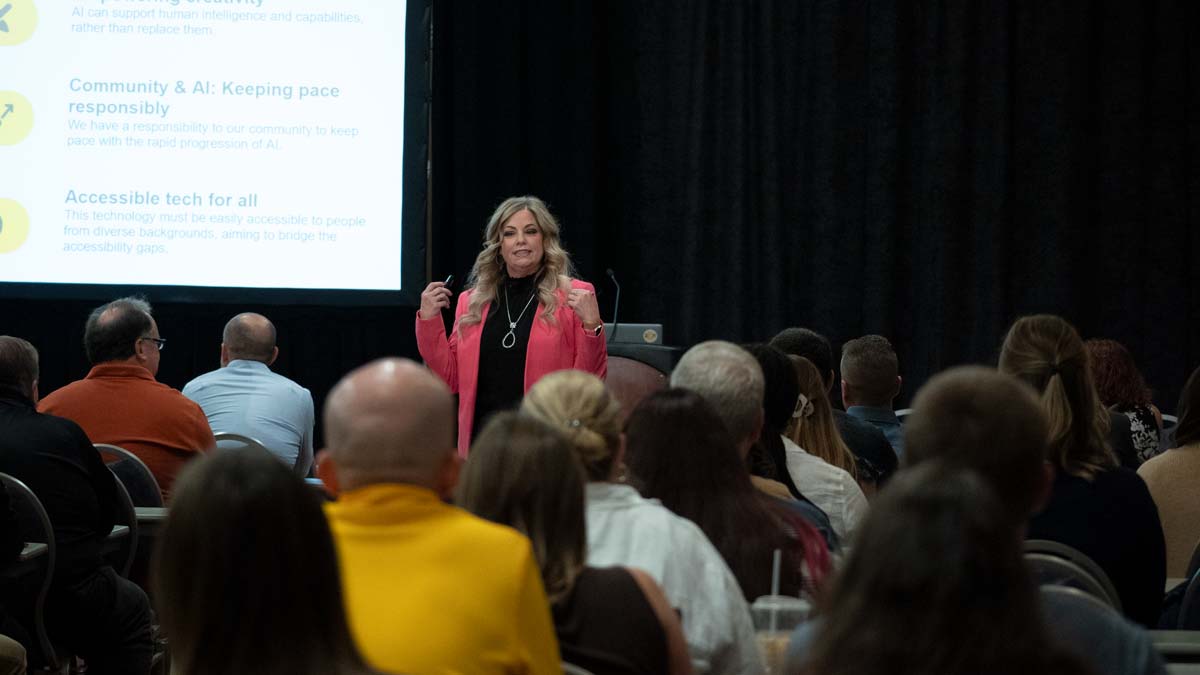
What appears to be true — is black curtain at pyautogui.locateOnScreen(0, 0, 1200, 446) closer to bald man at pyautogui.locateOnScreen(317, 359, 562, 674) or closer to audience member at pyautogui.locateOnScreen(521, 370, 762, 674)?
audience member at pyautogui.locateOnScreen(521, 370, 762, 674)

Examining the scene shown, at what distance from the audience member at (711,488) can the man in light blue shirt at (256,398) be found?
288 cm

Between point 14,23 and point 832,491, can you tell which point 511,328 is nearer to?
point 832,491

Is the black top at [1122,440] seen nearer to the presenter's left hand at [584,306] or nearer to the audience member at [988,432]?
the presenter's left hand at [584,306]

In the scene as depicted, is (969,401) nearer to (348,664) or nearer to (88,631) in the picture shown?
(348,664)

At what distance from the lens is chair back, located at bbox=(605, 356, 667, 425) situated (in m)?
4.77

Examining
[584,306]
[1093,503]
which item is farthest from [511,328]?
[1093,503]

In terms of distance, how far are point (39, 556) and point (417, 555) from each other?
1.98 meters

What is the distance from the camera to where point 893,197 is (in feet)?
23.7

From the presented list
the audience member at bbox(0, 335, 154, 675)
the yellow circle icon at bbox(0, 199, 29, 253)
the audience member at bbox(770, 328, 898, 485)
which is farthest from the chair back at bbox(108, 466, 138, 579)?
the yellow circle icon at bbox(0, 199, 29, 253)

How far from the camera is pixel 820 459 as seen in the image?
3.09m

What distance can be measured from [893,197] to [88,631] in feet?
15.7

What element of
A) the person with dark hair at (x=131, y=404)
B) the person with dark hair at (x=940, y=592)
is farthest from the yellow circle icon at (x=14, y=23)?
the person with dark hair at (x=940, y=592)

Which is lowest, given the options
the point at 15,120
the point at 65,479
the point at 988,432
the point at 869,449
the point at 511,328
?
the point at 65,479

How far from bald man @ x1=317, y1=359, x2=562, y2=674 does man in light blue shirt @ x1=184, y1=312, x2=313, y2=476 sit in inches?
132
